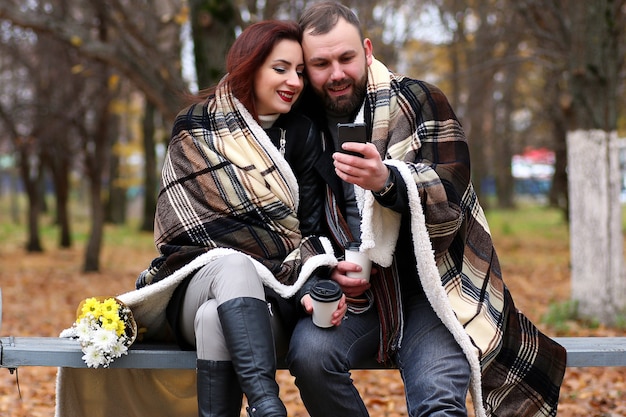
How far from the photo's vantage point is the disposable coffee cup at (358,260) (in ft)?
10.3

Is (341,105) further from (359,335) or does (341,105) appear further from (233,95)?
(359,335)

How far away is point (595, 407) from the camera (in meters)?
4.70

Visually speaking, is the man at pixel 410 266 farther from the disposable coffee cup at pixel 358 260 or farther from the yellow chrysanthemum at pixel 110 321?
the yellow chrysanthemum at pixel 110 321

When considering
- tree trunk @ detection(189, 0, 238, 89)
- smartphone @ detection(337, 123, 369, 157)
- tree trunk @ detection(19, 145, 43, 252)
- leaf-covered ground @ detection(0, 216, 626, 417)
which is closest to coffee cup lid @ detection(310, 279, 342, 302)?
smartphone @ detection(337, 123, 369, 157)

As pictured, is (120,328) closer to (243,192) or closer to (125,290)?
(243,192)

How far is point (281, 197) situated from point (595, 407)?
2.51 meters

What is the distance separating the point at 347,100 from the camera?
339cm

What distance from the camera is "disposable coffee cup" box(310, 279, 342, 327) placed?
9.87ft

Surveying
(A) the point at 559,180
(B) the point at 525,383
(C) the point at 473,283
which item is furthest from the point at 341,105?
(A) the point at 559,180

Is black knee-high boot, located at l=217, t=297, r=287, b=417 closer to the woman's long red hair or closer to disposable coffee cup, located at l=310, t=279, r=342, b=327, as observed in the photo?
disposable coffee cup, located at l=310, t=279, r=342, b=327

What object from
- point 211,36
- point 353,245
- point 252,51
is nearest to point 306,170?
point 353,245

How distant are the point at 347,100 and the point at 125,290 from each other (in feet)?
26.7

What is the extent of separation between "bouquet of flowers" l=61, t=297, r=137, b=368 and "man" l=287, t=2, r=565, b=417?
65cm

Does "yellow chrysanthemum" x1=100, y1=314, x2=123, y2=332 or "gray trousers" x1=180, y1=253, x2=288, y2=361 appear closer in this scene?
"gray trousers" x1=180, y1=253, x2=288, y2=361
